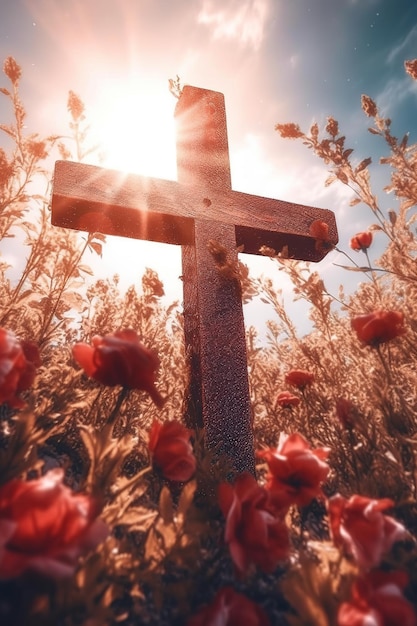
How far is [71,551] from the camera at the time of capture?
68 cm

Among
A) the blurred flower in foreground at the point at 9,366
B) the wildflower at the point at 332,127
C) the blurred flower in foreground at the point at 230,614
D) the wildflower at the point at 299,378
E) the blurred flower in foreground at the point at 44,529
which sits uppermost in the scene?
the wildflower at the point at 332,127

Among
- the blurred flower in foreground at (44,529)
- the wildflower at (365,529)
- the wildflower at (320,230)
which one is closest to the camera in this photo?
the blurred flower in foreground at (44,529)

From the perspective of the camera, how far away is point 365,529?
95cm

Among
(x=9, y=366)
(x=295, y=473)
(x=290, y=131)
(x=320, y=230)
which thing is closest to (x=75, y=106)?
(x=290, y=131)

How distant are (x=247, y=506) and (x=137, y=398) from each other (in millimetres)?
1298

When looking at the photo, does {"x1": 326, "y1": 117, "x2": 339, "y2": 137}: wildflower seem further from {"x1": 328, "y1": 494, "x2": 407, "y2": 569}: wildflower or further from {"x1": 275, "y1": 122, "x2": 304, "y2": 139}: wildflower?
{"x1": 328, "y1": 494, "x2": 407, "y2": 569}: wildflower

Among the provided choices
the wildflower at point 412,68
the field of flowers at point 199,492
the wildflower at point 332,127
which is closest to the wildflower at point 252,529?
the field of flowers at point 199,492

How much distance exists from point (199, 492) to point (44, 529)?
35.9 inches

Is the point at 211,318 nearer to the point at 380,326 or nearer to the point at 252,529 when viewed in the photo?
the point at 380,326

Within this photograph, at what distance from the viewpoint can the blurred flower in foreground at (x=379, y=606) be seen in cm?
72

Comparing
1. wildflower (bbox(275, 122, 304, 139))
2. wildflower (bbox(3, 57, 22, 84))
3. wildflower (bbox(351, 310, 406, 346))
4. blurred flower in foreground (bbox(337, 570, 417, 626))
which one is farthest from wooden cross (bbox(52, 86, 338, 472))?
blurred flower in foreground (bbox(337, 570, 417, 626))

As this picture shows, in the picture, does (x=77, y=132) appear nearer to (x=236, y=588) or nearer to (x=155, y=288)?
(x=155, y=288)

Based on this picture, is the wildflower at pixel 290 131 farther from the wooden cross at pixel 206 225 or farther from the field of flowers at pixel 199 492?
the wooden cross at pixel 206 225

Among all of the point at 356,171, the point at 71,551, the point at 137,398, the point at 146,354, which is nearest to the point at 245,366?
the point at 137,398
